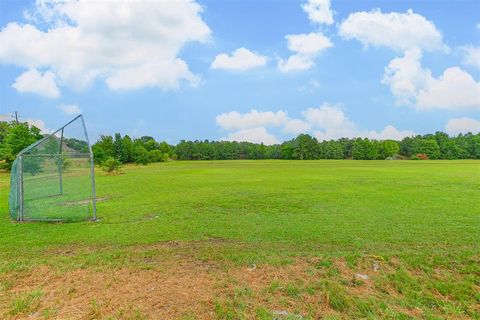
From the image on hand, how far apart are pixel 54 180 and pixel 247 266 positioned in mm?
10701

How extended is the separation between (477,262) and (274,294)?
12.4 ft

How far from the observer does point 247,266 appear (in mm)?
5141

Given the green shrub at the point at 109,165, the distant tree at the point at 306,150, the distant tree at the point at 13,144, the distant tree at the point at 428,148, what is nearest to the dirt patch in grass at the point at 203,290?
the green shrub at the point at 109,165

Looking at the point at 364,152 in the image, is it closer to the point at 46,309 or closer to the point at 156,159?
the point at 156,159

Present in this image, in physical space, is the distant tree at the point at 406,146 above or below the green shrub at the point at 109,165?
above

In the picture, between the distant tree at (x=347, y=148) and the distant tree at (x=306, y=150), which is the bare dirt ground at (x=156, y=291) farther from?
the distant tree at (x=347, y=148)

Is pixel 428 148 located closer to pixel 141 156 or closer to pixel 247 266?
pixel 141 156

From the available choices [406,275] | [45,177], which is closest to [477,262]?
[406,275]

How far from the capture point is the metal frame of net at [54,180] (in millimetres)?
9094

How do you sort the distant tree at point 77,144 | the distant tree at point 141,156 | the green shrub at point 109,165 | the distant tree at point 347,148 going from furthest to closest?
1. the distant tree at point 347,148
2. the distant tree at point 141,156
3. the green shrub at point 109,165
4. the distant tree at point 77,144

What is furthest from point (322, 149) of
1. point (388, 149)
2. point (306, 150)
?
point (388, 149)

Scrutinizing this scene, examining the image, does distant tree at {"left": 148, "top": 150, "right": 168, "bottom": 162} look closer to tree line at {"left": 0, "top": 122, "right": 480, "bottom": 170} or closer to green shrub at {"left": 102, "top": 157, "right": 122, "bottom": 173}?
tree line at {"left": 0, "top": 122, "right": 480, "bottom": 170}

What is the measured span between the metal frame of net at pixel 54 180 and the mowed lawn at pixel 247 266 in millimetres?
811

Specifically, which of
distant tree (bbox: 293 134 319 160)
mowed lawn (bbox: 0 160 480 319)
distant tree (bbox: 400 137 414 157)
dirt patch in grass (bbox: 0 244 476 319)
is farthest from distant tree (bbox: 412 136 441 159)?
dirt patch in grass (bbox: 0 244 476 319)
